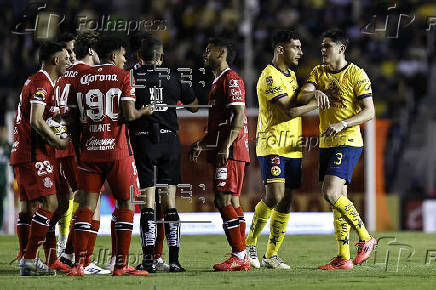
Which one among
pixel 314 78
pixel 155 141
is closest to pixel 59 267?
pixel 155 141

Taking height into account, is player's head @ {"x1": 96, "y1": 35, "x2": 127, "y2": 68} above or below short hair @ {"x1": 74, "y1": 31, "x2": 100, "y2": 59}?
below

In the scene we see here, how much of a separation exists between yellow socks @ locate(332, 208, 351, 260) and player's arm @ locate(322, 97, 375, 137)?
0.88m

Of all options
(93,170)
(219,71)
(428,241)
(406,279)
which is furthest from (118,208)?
(428,241)

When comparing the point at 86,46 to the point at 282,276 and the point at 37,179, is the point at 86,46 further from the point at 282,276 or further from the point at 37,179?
the point at 282,276

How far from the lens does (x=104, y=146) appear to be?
8281 mm

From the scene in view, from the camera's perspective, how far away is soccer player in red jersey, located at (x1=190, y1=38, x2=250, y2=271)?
901cm

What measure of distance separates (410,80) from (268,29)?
3.76 meters

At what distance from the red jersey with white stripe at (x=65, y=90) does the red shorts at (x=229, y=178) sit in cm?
158

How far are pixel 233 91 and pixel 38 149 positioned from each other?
2039mm

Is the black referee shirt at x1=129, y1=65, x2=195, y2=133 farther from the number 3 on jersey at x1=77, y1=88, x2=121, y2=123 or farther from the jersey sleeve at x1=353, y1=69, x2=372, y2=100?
the jersey sleeve at x1=353, y1=69, x2=372, y2=100

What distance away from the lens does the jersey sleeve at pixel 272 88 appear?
30.5 feet

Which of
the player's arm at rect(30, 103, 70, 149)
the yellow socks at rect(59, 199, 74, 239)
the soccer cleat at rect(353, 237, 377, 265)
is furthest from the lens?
the yellow socks at rect(59, 199, 74, 239)

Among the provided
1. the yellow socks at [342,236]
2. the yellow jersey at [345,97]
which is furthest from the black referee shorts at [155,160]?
the yellow socks at [342,236]

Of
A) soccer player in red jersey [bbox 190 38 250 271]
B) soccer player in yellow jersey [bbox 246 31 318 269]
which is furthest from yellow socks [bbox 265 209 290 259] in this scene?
soccer player in red jersey [bbox 190 38 250 271]
